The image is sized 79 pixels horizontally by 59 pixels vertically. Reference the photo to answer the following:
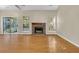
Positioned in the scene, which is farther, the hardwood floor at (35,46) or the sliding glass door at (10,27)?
the sliding glass door at (10,27)

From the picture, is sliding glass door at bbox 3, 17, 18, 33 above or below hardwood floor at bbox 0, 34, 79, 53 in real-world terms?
above

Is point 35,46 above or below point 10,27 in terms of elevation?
below

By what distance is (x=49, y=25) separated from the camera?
30.8ft

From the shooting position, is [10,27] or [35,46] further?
[10,27]

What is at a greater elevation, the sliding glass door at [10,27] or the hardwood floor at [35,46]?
the sliding glass door at [10,27]

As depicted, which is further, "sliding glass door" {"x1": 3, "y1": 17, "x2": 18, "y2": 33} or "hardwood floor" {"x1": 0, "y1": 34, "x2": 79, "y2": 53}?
"sliding glass door" {"x1": 3, "y1": 17, "x2": 18, "y2": 33}
